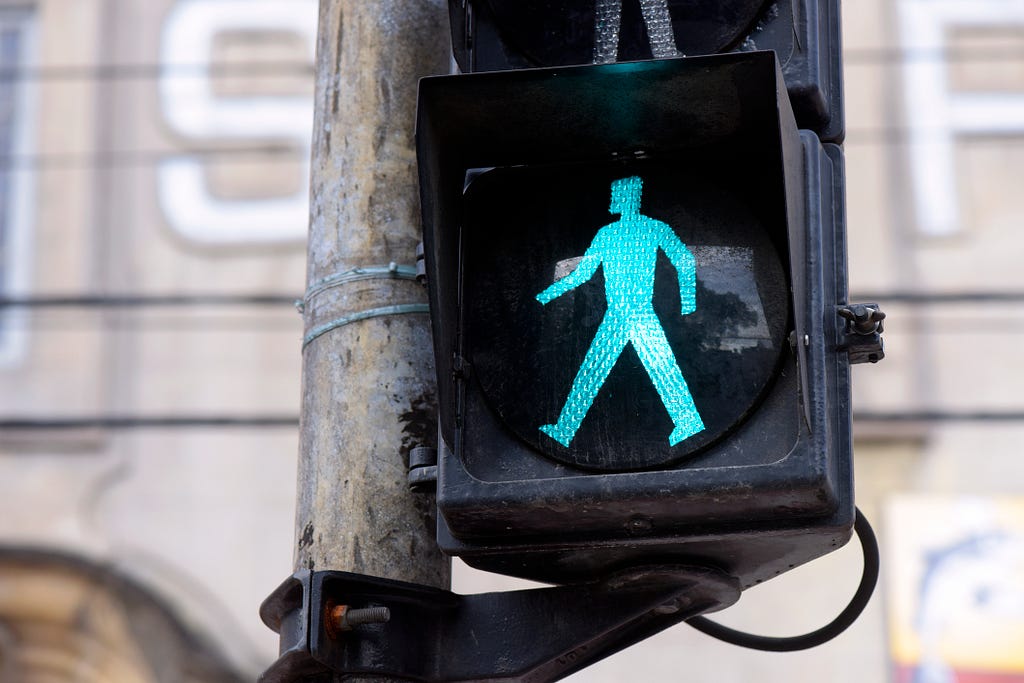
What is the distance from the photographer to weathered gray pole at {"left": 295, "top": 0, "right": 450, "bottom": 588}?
241 centimetres

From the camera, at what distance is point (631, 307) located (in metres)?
2.20

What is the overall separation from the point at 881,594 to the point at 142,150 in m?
4.92

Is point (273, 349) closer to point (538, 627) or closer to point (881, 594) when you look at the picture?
point (881, 594)

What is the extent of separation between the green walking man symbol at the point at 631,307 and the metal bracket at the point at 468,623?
27 cm

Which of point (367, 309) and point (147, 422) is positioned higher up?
point (147, 422)

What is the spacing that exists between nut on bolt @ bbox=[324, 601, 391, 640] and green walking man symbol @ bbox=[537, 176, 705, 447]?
34 cm

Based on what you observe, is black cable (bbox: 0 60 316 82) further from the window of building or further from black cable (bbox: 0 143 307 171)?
black cable (bbox: 0 143 307 171)

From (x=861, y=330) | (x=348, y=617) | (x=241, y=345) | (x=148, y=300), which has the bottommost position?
(x=348, y=617)

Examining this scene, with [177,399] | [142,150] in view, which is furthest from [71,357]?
[142,150]

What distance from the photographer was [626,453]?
7.04 ft

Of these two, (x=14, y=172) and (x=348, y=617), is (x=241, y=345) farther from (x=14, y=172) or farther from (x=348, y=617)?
(x=348, y=617)

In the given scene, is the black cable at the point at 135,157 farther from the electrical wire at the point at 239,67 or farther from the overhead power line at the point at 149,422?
the overhead power line at the point at 149,422

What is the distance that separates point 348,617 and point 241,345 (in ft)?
23.0

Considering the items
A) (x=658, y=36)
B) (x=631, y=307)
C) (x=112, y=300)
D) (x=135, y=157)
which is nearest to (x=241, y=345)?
(x=112, y=300)
